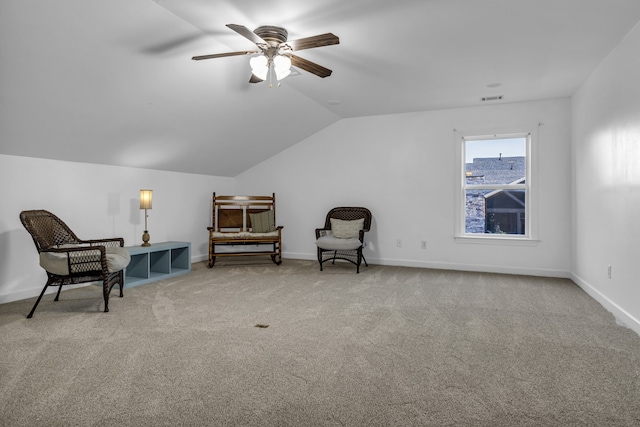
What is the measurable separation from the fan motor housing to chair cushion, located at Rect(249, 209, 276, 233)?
3346 millimetres

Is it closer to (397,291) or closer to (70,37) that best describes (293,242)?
(397,291)

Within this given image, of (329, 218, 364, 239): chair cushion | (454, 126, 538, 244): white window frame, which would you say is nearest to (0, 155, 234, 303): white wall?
(329, 218, 364, 239): chair cushion

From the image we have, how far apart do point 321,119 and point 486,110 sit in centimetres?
239

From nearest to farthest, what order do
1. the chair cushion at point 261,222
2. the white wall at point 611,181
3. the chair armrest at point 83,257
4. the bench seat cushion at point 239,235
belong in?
the white wall at point 611,181
the chair armrest at point 83,257
the bench seat cushion at point 239,235
the chair cushion at point 261,222

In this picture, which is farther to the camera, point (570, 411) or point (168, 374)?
point (168, 374)

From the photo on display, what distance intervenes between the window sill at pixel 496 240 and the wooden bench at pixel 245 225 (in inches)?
107

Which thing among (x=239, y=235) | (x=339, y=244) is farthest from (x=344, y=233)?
(x=239, y=235)

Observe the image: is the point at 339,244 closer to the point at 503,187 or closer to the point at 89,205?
the point at 503,187

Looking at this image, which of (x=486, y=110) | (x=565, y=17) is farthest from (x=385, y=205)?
(x=565, y=17)

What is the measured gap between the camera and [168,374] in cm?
212

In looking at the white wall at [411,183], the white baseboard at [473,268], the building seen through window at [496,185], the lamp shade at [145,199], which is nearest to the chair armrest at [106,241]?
the lamp shade at [145,199]

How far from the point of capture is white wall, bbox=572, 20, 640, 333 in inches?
118

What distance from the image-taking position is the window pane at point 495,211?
5293mm

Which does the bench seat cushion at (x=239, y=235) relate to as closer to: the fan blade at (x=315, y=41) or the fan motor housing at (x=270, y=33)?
the fan motor housing at (x=270, y=33)
